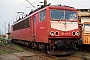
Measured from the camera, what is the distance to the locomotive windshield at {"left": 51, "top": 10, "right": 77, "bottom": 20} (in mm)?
12430

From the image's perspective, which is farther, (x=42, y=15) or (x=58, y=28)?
(x=42, y=15)

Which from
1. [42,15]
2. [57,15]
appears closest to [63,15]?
[57,15]

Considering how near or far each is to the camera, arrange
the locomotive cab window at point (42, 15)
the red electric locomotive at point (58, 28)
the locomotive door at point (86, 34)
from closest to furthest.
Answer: the red electric locomotive at point (58, 28) < the locomotive cab window at point (42, 15) < the locomotive door at point (86, 34)

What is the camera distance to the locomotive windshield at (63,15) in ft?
40.8

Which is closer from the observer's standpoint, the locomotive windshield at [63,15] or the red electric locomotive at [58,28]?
the red electric locomotive at [58,28]

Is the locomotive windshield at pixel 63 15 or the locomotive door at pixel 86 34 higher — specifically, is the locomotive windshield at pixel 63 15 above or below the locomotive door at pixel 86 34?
above

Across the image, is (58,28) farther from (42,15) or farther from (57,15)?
(42,15)

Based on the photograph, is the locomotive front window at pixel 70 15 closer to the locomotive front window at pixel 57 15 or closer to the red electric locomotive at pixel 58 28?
the red electric locomotive at pixel 58 28

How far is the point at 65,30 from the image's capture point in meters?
12.3

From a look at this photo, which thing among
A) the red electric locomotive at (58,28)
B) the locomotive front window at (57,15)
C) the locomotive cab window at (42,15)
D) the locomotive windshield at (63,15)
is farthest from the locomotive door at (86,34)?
the locomotive cab window at (42,15)

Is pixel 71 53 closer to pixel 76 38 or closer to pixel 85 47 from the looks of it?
pixel 76 38

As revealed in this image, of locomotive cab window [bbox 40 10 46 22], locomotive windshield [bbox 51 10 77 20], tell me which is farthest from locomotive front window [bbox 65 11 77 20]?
locomotive cab window [bbox 40 10 46 22]

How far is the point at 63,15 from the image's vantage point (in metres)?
12.8

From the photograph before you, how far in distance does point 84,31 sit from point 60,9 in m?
2.66
